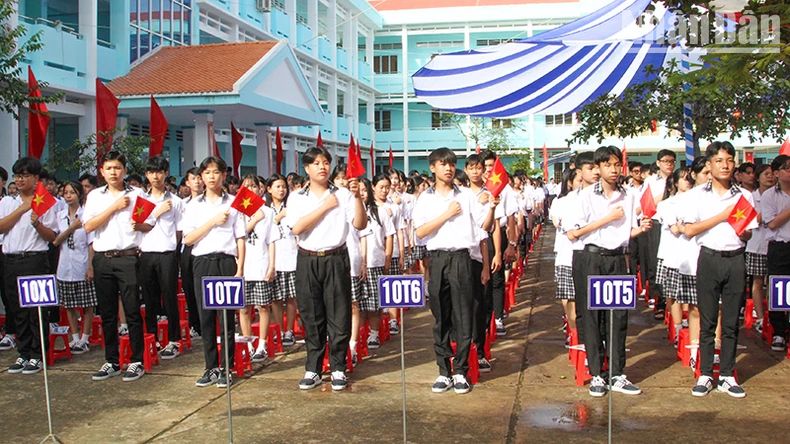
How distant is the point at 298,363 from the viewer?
21.7 ft

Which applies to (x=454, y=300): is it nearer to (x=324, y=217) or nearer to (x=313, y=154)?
(x=324, y=217)

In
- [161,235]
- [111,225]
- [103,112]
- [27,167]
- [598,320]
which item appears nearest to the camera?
[598,320]

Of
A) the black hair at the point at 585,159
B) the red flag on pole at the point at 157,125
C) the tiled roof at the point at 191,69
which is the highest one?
the tiled roof at the point at 191,69

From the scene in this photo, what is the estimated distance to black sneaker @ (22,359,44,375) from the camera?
20.9 ft

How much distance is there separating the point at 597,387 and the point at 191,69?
13.5 m

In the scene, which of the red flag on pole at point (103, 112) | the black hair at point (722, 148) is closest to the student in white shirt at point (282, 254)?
the black hair at point (722, 148)

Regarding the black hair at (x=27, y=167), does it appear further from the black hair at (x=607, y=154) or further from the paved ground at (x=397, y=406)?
the black hair at (x=607, y=154)

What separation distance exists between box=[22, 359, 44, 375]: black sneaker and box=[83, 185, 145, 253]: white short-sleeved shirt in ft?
3.96

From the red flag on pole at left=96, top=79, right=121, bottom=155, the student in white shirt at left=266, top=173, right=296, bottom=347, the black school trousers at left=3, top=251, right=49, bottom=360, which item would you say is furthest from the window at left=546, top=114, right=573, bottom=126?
the black school trousers at left=3, top=251, right=49, bottom=360

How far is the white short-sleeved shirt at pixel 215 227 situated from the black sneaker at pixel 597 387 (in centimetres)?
299

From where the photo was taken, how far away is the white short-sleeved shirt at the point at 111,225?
20.0 feet

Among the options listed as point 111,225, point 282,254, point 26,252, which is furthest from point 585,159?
point 26,252

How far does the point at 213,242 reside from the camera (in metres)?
5.98

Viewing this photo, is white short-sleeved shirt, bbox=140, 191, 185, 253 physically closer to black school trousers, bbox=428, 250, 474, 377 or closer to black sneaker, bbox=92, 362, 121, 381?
A: black sneaker, bbox=92, 362, 121, 381
